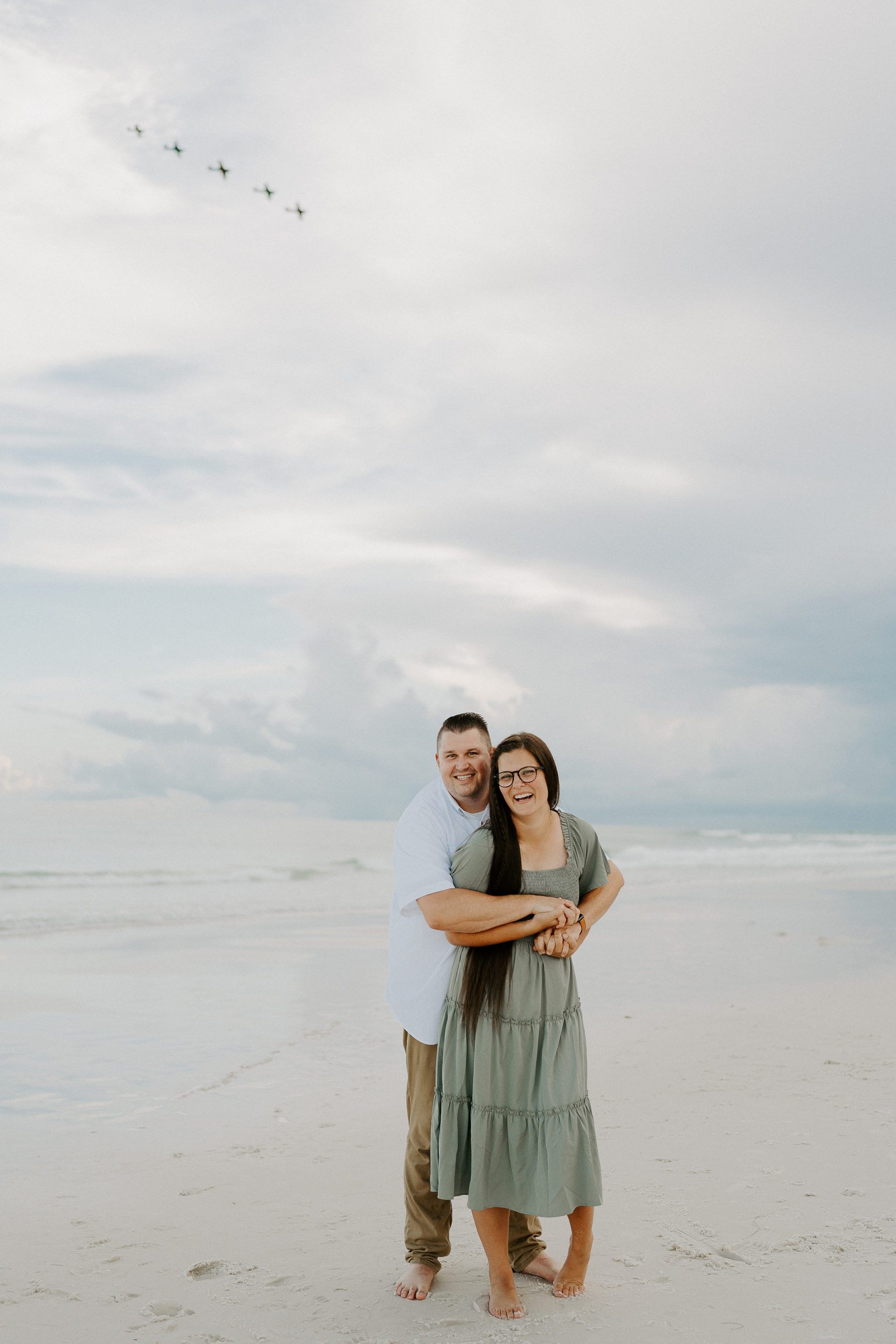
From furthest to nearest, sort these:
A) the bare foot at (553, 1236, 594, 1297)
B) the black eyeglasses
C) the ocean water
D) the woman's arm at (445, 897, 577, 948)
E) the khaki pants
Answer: the ocean water, the khaki pants, the bare foot at (553, 1236, 594, 1297), the black eyeglasses, the woman's arm at (445, 897, 577, 948)

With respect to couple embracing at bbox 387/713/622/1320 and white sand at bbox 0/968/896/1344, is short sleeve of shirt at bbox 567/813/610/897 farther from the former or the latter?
white sand at bbox 0/968/896/1344

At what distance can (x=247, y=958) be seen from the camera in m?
11.9

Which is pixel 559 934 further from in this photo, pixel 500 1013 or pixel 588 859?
pixel 588 859

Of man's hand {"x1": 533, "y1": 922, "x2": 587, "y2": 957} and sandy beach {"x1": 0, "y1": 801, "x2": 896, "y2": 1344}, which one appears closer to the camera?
man's hand {"x1": 533, "y1": 922, "x2": 587, "y2": 957}

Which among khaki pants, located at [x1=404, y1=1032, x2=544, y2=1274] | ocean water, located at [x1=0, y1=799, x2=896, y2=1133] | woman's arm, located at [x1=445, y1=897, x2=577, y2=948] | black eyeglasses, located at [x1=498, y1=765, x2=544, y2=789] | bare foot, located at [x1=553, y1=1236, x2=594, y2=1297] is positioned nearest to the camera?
woman's arm, located at [x1=445, y1=897, x2=577, y2=948]

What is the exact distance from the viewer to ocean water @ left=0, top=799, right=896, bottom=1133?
7.08 meters

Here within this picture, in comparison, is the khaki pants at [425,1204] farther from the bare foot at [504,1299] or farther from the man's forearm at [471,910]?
the man's forearm at [471,910]

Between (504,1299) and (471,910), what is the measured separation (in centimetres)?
141

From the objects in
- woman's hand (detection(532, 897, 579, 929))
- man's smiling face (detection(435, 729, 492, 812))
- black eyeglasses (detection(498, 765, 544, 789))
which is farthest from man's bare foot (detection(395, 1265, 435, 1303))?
black eyeglasses (detection(498, 765, 544, 789))

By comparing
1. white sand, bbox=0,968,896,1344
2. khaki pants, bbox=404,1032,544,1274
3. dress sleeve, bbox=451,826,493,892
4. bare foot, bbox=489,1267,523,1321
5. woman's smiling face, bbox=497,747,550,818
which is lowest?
white sand, bbox=0,968,896,1344

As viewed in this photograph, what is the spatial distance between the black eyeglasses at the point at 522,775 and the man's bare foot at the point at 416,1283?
190 centimetres

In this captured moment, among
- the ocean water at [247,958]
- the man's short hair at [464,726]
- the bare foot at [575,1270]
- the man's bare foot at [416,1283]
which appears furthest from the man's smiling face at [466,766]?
the ocean water at [247,958]

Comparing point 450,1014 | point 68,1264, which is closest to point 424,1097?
point 450,1014

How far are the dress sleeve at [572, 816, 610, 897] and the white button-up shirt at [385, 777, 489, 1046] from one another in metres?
0.36
